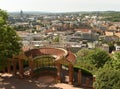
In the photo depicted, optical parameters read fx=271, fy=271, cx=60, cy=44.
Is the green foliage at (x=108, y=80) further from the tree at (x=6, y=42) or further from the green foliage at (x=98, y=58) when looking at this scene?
the green foliage at (x=98, y=58)

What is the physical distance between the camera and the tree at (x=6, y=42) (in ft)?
79.2

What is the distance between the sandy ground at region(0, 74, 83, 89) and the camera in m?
23.6

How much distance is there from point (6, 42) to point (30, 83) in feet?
14.1

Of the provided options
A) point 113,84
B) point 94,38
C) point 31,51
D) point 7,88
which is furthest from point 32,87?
point 94,38

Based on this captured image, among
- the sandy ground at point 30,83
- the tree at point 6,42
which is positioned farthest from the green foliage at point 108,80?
the tree at point 6,42

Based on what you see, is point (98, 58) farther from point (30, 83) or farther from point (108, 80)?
point (108, 80)

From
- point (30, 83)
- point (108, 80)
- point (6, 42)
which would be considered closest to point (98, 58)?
point (30, 83)

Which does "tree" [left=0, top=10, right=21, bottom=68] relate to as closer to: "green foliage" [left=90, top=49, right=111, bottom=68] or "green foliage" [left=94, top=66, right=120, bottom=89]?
"green foliage" [left=94, top=66, right=120, bottom=89]

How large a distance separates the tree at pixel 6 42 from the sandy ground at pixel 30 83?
5.68ft

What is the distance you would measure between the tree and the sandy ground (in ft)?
5.68

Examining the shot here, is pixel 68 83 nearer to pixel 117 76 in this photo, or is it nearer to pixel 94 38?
pixel 117 76

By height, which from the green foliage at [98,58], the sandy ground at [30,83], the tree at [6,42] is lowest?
the green foliage at [98,58]

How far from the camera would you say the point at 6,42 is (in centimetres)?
2462

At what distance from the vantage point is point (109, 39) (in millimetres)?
118188
